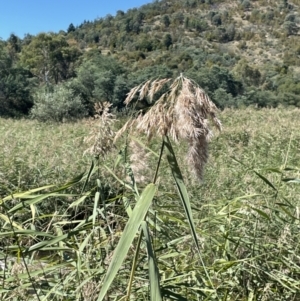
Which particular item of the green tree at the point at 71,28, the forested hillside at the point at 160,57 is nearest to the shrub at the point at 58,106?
the forested hillside at the point at 160,57

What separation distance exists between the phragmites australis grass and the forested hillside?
867 centimetres

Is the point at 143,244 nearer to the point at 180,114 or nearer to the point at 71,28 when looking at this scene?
the point at 180,114

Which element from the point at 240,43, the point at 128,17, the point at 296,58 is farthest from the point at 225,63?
the point at 128,17

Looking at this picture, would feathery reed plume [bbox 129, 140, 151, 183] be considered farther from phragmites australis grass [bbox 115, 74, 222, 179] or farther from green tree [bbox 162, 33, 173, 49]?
green tree [bbox 162, 33, 173, 49]

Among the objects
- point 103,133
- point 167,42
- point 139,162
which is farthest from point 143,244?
point 167,42

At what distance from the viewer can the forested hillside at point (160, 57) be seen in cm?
2284

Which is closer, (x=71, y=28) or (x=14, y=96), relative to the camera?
(x=14, y=96)

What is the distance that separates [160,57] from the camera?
43312mm

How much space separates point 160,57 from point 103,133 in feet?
141

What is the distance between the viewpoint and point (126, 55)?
153 ft

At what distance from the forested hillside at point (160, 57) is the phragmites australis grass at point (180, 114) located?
342 inches

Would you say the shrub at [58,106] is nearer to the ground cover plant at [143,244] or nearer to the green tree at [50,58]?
the ground cover plant at [143,244]

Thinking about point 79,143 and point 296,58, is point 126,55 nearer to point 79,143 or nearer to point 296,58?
point 296,58

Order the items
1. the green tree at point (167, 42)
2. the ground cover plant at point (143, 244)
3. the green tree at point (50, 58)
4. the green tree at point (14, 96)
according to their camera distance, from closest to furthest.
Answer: the ground cover plant at point (143, 244), the green tree at point (14, 96), the green tree at point (50, 58), the green tree at point (167, 42)
